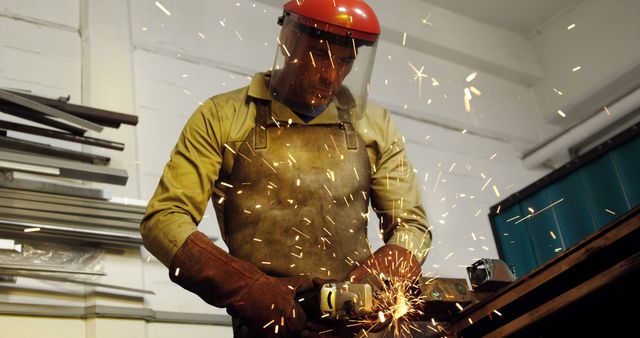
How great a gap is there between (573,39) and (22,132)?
4.21 meters

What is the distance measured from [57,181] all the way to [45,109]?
330 millimetres

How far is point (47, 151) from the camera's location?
11.2 ft

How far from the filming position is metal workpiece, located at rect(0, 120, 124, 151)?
337cm

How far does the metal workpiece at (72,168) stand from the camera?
3281mm

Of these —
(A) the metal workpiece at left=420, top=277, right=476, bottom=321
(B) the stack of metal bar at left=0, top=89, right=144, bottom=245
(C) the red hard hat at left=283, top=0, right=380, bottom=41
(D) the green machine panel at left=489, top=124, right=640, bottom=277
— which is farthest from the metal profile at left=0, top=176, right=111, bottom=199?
(D) the green machine panel at left=489, top=124, right=640, bottom=277

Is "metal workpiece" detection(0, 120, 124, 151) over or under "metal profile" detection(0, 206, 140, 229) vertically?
over

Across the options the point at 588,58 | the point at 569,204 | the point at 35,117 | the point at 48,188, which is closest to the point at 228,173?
the point at 48,188

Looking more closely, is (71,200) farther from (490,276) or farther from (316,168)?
(490,276)

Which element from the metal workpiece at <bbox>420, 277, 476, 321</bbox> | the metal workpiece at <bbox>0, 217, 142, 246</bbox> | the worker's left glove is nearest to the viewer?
the metal workpiece at <bbox>420, 277, 476, 321</bbox>

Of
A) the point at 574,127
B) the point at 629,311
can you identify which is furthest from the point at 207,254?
the point at 574,127

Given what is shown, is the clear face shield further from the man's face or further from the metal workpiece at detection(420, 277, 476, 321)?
the metal workpiece at detection(420, 277, 476, 321)

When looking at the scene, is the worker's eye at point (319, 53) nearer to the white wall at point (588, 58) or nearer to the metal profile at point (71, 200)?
the metal profile at point (71, 200)

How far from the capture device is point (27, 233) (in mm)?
3219

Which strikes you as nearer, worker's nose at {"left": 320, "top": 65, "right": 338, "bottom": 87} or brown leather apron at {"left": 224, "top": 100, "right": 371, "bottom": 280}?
brown leather apron at {"left": 224, "top": 100, "right": 371, "bottom": 280}
